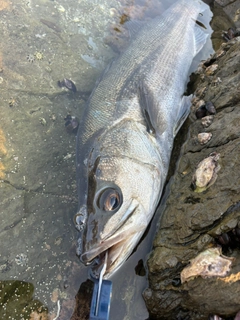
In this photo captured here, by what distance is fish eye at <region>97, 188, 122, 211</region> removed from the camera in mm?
3089

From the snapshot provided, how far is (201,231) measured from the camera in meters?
2.86

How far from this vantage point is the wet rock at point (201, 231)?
8.50ft

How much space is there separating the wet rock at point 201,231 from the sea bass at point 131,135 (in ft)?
1.01

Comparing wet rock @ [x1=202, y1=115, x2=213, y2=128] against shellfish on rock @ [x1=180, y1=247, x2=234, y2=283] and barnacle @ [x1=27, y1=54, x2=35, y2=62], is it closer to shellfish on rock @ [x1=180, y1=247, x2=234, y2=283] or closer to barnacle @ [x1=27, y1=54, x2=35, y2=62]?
shellfish on rock @ [x1=180, y1=247, x2=234, y2=283]

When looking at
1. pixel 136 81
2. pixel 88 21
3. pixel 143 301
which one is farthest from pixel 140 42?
pixel 143 301

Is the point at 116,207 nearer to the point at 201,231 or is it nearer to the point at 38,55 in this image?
the point at 201,231

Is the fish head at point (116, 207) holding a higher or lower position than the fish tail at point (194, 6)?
lower

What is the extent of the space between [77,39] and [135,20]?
1.45 meters

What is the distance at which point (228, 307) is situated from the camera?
2506 mm

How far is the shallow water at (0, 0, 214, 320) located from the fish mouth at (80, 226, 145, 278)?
0.40m

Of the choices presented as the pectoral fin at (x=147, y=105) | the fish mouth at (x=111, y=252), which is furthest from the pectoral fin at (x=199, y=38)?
the fish mouth at (x=111, y=252)

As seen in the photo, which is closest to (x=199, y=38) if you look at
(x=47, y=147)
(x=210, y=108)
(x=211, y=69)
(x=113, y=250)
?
(x=211, y=69)

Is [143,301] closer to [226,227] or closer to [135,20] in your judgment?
[226,227]

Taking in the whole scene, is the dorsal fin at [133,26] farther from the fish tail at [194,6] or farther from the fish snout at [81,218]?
the fish snout at [81,218]
